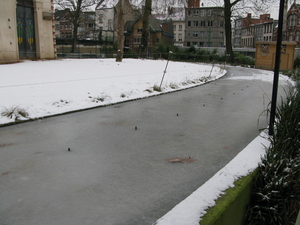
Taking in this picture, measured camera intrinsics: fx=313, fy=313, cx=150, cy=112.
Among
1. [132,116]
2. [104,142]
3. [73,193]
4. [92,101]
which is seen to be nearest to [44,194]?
[73,193]

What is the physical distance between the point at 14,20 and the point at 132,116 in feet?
54.5

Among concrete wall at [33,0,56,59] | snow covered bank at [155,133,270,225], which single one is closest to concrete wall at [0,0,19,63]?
concrete wall at [33,0,56,59]

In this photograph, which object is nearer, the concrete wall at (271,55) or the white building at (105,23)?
the concrete wall at (271,55)

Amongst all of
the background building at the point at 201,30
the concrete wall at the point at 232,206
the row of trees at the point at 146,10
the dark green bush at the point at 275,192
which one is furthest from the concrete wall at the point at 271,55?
the background building at the point at 201,30

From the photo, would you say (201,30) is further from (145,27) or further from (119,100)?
(119,100)

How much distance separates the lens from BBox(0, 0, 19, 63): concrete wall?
62.5ft

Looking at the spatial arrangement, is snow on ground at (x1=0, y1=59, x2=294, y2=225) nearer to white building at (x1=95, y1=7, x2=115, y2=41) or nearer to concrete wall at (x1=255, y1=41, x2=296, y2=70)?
concrete wall at (x1=255, y1=41, x2=296, y2=70)

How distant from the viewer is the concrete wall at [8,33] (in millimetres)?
19062

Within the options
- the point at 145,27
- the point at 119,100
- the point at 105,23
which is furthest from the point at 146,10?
the point at 105,23

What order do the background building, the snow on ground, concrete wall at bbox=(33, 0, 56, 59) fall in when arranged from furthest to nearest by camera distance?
the background building, concrete wall at bbox=(33, 0, 56, 59), the snow on ground

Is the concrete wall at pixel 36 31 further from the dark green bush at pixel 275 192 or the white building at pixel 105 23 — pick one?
the dark green bush at pixel 275 192

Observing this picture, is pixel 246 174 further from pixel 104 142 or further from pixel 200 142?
pixel 104 142

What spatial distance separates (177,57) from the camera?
3750cm

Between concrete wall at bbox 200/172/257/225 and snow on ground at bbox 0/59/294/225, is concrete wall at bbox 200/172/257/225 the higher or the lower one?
the lower one
